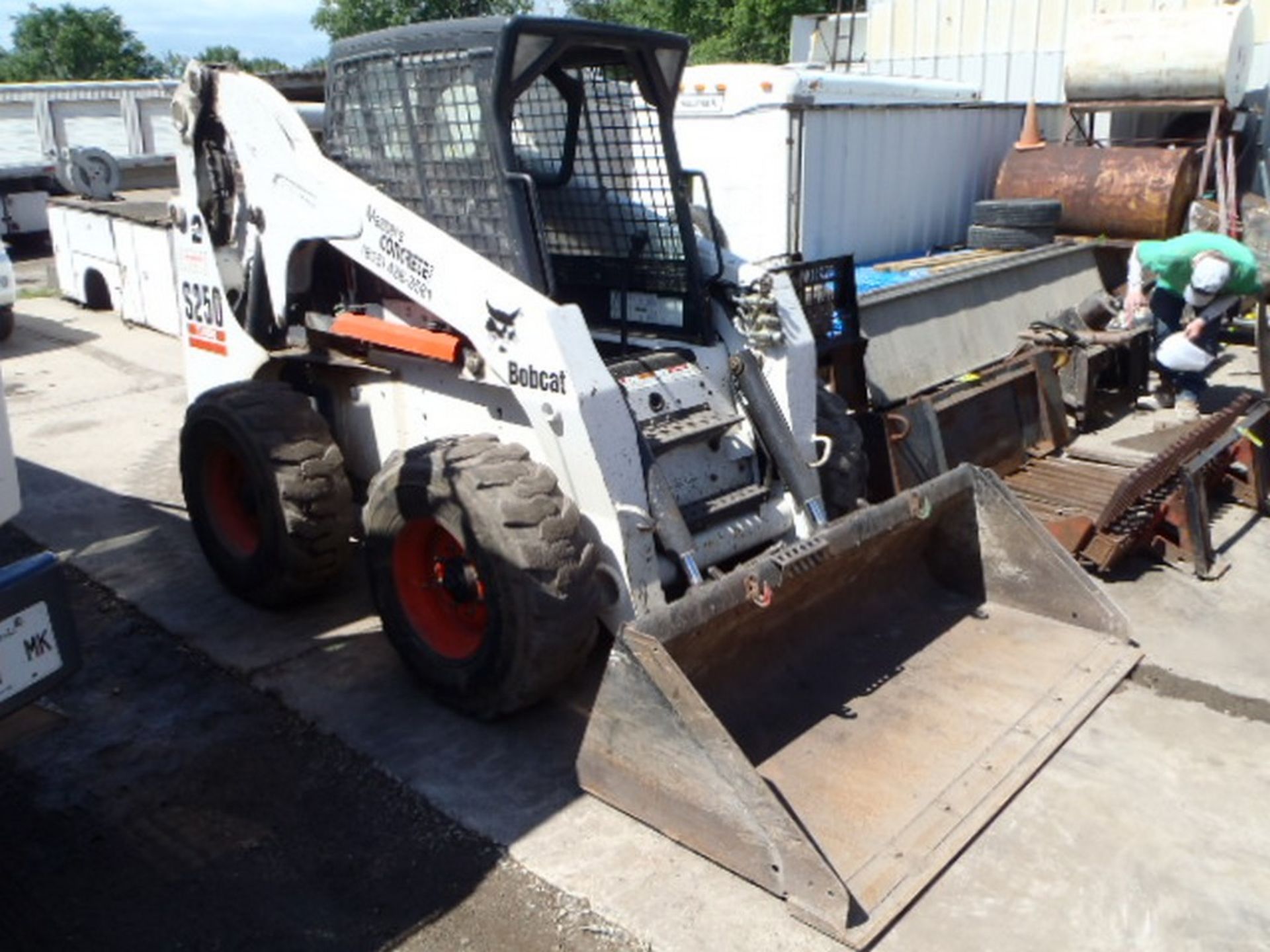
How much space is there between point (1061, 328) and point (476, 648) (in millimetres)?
5770

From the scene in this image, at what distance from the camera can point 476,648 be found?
431cm

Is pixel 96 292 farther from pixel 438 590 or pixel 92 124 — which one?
pixel 438 590

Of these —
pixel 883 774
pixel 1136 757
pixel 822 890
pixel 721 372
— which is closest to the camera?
pixel 822 890

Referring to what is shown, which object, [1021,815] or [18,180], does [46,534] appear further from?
[18,180]

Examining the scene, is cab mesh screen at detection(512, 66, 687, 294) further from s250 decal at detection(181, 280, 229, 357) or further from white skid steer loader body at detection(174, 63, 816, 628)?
s250 decal at detection(181, 280, 229, 357)

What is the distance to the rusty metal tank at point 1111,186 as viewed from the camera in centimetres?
1117

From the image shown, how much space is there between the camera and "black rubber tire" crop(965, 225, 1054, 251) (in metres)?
10.7

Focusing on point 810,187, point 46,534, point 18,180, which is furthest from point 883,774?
point 18,180

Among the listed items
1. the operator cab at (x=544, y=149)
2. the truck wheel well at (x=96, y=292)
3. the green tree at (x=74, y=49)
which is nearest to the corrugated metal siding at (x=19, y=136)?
the truck wheel well at (x=96, y=292)

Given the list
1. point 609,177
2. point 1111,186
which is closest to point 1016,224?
point 1111,186

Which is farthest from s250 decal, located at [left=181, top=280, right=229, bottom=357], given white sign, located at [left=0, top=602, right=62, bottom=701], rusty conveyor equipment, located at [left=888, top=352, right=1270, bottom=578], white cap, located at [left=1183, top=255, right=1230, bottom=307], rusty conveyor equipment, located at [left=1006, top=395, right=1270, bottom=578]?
white cap, located at [left=1183, top=255, right=1230, bottom=307]

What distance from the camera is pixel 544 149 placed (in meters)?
5.15

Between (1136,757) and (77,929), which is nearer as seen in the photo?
(77,929)

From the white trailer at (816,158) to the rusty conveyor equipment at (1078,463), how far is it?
8.81ft
